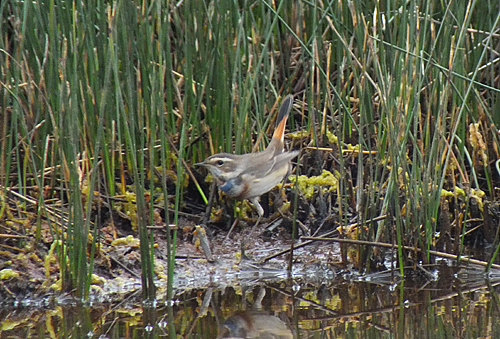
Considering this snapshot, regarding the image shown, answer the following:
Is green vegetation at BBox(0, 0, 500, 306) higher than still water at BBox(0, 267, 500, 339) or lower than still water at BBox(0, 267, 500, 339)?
higher

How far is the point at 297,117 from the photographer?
6125 millimetres

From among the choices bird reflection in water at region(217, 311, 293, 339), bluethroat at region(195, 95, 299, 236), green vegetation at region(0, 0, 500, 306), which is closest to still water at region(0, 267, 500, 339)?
bird reflection in water at region(217, 311, 293, 339)

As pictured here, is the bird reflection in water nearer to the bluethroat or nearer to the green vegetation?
the green vegetation

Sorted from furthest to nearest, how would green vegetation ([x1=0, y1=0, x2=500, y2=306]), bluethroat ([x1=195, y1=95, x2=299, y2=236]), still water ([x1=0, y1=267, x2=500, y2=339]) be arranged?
1. bluethroat ([x1=195, y1=95, x2=299, y2=236])
2. green vegetation ([x1=0, y1=0, x2=500, y2=306])
3. still water ([x1=0, y1=267, x2=500, y2=339])

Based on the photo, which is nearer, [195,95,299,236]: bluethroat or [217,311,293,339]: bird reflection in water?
[217,311,293,339]: bird reflection in water

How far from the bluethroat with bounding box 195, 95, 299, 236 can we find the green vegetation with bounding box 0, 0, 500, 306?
27 cm

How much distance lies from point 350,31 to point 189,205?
1734mm

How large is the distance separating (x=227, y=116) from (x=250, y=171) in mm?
563

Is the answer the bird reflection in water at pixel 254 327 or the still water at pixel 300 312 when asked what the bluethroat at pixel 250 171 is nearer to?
the still water at pixel 300 312

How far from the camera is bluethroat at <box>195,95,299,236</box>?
4770mm

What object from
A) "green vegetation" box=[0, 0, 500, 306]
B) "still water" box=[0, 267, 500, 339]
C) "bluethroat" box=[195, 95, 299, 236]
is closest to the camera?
"still water" box=[0, 267, 500, 339]

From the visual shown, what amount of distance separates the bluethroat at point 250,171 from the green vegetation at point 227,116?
27cm

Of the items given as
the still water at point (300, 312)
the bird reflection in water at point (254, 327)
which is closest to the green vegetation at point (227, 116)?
the still water at point (300, 312)

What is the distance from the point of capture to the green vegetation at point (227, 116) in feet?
13.9
